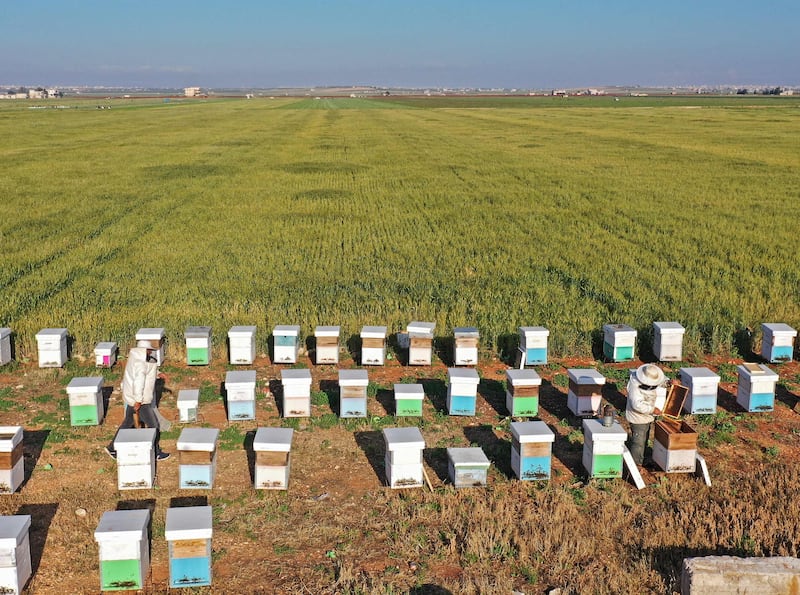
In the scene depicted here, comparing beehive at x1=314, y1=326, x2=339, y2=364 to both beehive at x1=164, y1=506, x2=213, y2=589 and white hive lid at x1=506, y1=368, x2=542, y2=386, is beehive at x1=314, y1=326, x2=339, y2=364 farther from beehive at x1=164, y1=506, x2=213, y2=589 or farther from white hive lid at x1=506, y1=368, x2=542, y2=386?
beehive at x1=164, y1=506, x2=213, y2=589

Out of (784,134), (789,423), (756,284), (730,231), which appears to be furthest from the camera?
(784,134)

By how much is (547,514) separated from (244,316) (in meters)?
9.31

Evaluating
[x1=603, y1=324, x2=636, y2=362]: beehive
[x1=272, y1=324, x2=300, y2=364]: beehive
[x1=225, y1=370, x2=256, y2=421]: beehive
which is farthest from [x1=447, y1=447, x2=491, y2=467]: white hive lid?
[x1=603, y1=324, x2=636, y2=362]: beehive

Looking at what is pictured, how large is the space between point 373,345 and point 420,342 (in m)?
0.91

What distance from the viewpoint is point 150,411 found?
456 inches

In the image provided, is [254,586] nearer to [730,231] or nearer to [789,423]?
[789,423]

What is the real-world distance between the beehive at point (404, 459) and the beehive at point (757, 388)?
6.21 m

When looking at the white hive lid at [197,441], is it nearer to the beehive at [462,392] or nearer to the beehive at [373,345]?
the beehive at [462,392]

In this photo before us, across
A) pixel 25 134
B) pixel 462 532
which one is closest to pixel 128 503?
pixel 462 532

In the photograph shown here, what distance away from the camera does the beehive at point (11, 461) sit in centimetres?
991

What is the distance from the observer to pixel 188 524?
822cm

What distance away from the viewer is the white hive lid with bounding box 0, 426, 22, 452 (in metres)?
9.88

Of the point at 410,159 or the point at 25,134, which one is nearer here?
the point at 410,159

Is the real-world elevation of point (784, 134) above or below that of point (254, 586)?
above
